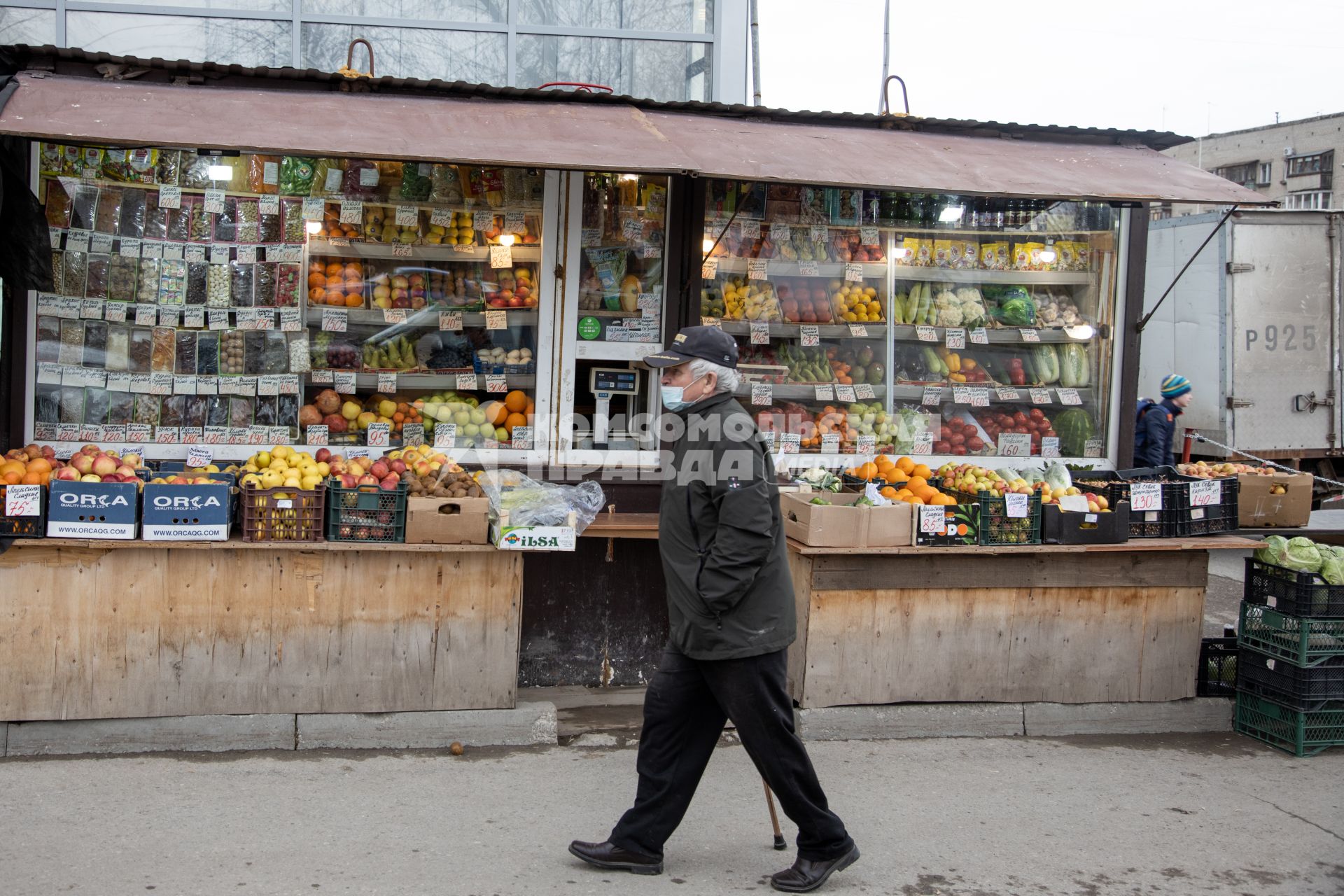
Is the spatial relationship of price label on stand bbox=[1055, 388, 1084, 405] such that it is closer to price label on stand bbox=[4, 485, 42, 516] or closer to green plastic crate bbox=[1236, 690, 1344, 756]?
green plastic crate bbox=[1236, 690, 1344, 756]

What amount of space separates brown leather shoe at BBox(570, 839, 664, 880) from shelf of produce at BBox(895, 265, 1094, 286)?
463 cm

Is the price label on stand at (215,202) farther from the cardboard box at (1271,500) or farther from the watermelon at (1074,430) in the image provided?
the cardboard box at (1271,500)

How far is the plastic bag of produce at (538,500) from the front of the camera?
18.8ft

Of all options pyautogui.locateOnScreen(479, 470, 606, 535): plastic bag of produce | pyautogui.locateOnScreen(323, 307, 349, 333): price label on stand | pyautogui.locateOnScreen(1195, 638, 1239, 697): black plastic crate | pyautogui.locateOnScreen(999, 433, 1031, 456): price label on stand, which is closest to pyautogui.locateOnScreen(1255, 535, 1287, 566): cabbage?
pyautogui.locateOnScreen(1195, 638, 1239, 697): black plastic crate

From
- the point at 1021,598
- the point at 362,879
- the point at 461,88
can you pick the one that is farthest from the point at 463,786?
the point at 461,88

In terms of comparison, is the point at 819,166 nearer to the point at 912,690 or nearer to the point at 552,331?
the point at 552,331

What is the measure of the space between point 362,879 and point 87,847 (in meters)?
1.07

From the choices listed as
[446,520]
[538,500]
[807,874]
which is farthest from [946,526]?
[446,520]

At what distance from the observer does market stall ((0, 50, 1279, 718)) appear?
559 cm

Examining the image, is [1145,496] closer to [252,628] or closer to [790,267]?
[790,267]

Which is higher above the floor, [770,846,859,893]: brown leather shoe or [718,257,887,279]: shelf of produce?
[718,257,887,279]: shelf of produce

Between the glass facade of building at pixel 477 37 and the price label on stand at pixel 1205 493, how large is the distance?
396cm

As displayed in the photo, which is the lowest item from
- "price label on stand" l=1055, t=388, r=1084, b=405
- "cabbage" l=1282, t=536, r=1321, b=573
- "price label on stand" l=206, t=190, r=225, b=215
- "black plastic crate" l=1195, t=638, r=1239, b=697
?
"black plastic crate" l=1195, t=638, r=1239, b=697

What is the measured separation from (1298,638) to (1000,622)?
1457mm
